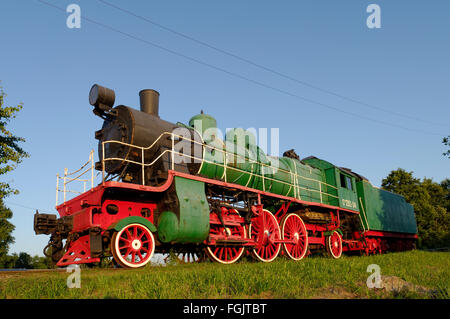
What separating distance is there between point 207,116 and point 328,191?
7073mm

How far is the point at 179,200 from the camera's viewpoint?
8977 mm

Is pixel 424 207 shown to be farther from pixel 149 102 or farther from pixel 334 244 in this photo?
pixel 149 102

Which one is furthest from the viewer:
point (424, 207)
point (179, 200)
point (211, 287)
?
point (424, 207)

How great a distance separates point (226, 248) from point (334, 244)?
235 inches

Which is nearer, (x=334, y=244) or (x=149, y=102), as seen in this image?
(x=149, y=102)

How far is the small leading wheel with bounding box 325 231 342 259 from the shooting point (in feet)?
47.1

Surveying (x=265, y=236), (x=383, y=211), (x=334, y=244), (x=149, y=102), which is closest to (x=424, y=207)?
(x=383, y=211)

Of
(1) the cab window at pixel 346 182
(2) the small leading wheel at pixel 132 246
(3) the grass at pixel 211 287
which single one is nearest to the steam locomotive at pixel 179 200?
(2) the small leading wheel at pixel 132 246

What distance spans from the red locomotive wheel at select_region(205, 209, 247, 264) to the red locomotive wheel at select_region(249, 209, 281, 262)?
40cm

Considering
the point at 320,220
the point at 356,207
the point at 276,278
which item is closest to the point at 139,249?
the point at 276,278

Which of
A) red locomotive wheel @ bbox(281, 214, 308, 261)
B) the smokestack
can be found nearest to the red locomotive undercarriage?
red locomotive wheel @ bbox(281, 214, 308, 261)

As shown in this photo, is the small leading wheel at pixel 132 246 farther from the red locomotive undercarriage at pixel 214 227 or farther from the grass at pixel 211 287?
the grass at pixel 211 287

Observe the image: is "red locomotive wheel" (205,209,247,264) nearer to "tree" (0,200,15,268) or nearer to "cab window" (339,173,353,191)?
"cab window" (339,173,353,191)
